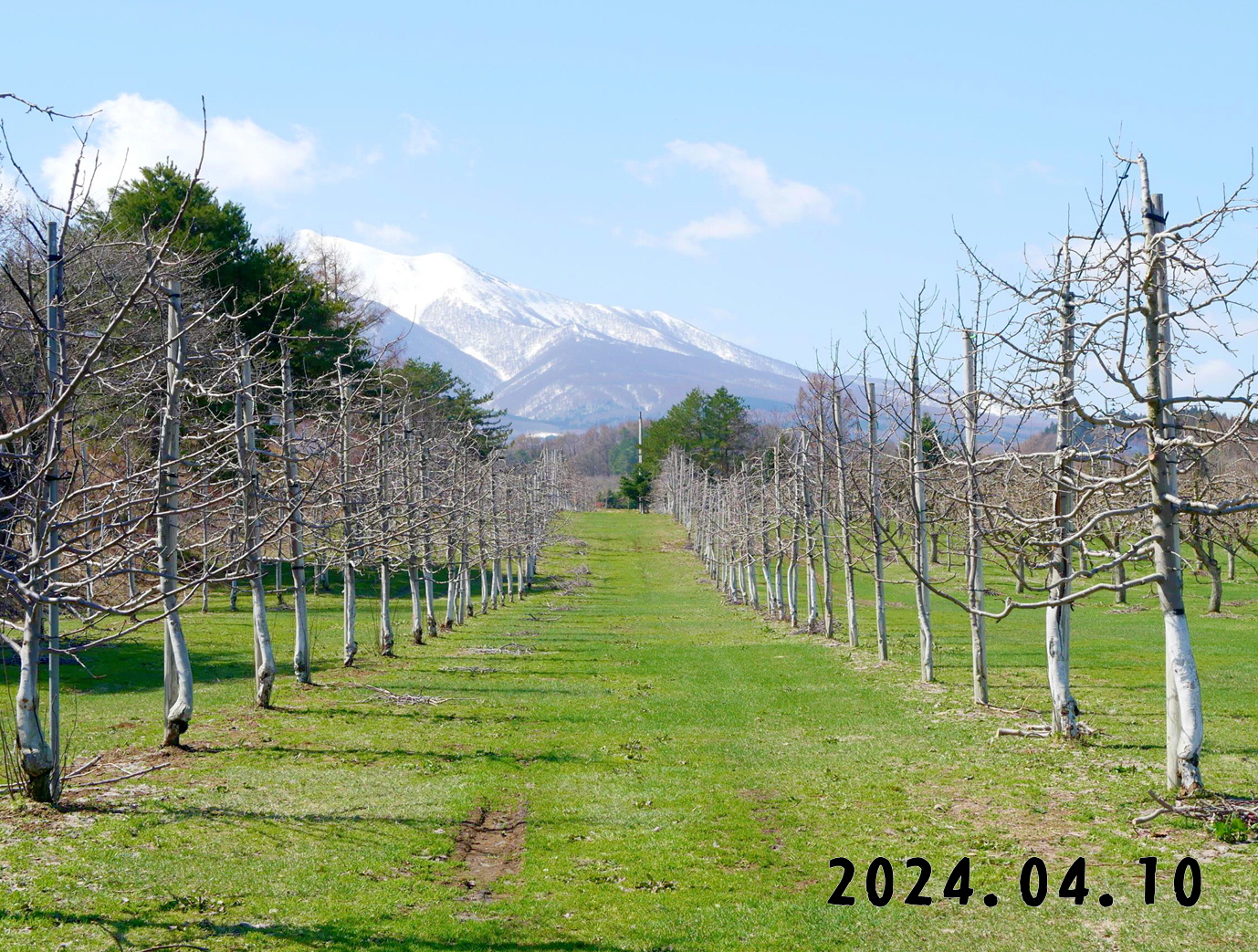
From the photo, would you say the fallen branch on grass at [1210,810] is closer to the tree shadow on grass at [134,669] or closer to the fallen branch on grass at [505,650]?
the tree shadow on grass at [134,669]

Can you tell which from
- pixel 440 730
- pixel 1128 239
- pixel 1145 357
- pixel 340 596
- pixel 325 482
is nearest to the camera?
pixel 1128 239

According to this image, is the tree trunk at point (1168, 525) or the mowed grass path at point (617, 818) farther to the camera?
the tree trunk at point (1168, 525)

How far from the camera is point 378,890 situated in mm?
9492

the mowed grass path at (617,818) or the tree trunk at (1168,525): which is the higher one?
the tree trunk at (1168,525)

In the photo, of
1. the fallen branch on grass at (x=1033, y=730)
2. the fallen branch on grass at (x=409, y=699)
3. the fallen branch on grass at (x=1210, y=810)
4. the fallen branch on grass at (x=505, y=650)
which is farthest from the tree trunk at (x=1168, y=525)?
the fallen branch on grass at (x=505, y=650)

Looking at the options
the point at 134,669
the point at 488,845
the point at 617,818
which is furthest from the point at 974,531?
the point at 134,669

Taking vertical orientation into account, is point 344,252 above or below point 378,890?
above

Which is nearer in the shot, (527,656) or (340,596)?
(527,656)

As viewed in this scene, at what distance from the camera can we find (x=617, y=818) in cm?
1216

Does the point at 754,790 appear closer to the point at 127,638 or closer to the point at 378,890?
the point at 378,890

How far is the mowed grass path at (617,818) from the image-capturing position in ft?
28.1

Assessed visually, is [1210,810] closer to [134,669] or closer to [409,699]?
[409,699]

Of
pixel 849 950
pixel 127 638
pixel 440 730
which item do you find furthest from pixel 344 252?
pixel 849 950

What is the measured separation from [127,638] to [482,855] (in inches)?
888
